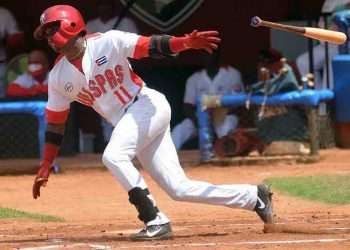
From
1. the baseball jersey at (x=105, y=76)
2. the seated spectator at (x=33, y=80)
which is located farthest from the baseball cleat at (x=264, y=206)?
the seated spectator at (x=33, y=80)

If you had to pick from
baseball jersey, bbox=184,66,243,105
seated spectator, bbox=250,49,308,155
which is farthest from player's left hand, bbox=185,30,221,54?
baseball jersey, bbox=184,66,243,105

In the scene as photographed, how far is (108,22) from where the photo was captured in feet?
51.3

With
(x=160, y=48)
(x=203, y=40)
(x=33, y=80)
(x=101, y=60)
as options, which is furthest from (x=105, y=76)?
(x=33, y=80)

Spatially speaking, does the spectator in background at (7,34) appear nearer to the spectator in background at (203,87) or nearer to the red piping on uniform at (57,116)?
the spectator in background at (203,87)

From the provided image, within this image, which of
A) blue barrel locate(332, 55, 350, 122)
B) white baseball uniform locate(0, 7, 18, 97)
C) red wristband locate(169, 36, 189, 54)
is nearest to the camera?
red wristband locate(169, 36, 189, 54)

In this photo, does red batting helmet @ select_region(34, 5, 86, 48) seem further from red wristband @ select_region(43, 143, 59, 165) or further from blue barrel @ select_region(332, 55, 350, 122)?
blue barrel @ select_region(332, 55, 350, 122)

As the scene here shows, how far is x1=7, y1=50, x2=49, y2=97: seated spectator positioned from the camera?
1448 cm

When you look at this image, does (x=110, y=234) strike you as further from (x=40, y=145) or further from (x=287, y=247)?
(x=40, y=145)

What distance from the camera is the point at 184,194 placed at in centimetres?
782

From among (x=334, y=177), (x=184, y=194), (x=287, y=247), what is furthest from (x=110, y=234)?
(x=334, y=177)

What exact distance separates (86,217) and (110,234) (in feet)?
5.75

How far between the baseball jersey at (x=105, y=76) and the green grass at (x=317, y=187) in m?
3.34

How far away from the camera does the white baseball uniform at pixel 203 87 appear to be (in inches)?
600

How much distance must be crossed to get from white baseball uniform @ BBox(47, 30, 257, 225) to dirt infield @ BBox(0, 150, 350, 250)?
369 millimetres
